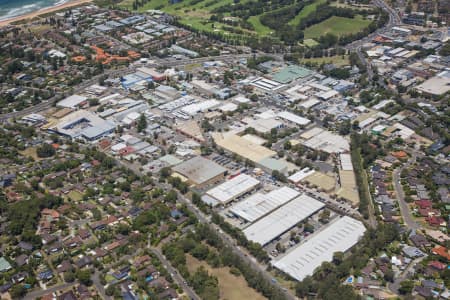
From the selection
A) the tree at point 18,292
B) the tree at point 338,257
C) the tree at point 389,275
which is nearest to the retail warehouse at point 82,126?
the tree at point 18,292

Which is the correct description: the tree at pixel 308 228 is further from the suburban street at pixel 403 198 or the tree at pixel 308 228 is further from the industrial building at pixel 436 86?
the industrial building at pixel 436 86

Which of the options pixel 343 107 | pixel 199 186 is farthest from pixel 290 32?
pixel 199 186

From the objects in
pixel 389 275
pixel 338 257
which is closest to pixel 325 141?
pixel 338 257

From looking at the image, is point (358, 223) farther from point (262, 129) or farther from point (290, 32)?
point (290, 32)

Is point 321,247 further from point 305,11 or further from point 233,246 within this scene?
point 305,11

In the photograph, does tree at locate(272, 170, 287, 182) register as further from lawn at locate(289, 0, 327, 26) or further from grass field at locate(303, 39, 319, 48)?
lawn at locate(289, 0, 327, 26)
